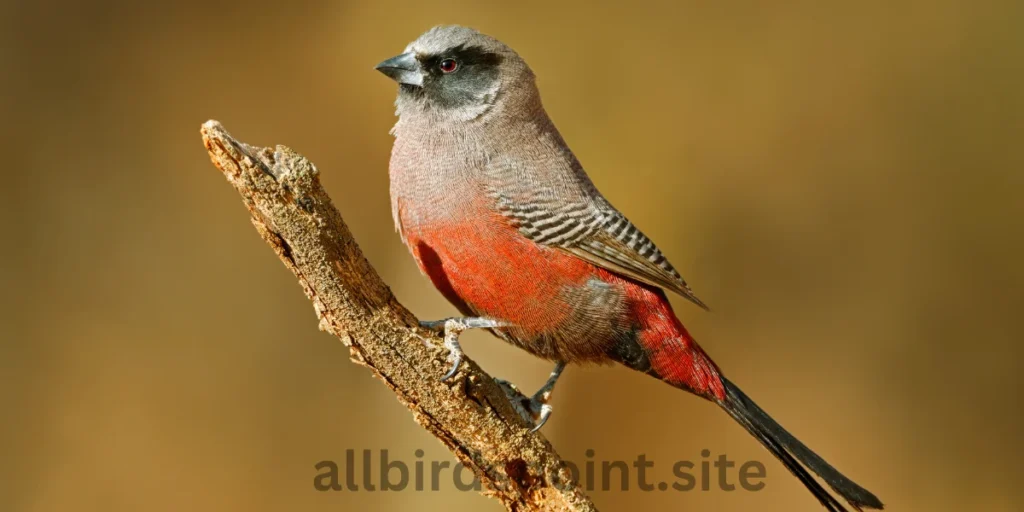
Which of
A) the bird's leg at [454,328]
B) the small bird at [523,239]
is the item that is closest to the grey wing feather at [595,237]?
the small bird at [523,239]

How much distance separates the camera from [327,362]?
6266 mm

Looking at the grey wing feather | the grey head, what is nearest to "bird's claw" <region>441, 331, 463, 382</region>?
the grey wing feather

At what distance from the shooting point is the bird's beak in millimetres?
3799

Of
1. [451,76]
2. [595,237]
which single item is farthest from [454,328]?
[451,76]

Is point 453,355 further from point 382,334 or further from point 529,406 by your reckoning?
point 529,406

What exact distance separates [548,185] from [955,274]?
4.27 metres

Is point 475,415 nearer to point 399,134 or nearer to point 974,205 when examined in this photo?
point 399,134

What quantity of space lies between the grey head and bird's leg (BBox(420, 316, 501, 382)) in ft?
2.92

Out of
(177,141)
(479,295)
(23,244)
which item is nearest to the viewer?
(479,295)

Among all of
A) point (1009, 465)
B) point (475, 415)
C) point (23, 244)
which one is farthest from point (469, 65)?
point (1009, 465)

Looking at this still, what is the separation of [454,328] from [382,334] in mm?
Answer: 321

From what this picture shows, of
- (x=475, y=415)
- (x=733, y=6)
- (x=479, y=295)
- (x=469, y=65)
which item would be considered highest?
(x=733, y=6)

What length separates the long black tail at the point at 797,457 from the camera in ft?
11.8

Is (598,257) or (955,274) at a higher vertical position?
(955,274)
